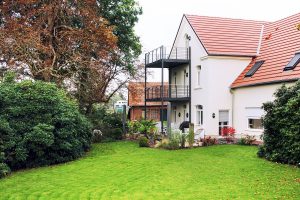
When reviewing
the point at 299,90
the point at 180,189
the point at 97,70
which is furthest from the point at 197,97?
the point at 180,189

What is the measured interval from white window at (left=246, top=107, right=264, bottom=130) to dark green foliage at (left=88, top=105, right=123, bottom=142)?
30.3 ft

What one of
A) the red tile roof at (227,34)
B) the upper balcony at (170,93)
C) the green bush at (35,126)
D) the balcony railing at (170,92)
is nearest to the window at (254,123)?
the red tile roof at (227,34)

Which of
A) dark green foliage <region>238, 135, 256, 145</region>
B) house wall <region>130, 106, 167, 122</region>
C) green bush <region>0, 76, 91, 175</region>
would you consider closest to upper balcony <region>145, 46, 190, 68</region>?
dark green foliage <region>238, 135, 256, 145</region>

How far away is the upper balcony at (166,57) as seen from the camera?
25.6 m

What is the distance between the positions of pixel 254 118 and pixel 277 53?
4.25 meters

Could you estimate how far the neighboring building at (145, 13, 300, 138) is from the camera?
21141 millimetres

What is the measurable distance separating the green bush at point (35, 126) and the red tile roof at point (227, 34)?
11314mm

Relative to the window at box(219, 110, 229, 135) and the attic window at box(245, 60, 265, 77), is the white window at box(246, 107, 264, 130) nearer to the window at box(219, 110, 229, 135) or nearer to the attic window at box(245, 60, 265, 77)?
the window at box(219, 110, 229, 135)

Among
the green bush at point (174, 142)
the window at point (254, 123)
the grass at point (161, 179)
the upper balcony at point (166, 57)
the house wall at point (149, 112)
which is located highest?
the upper balcony at point (166, 57)

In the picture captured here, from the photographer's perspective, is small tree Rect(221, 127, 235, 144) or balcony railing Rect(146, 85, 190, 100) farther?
balcony railing Rect(146, 85, 190, 100)

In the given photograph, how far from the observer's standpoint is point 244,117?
22.6 m

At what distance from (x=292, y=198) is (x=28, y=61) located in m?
16.4

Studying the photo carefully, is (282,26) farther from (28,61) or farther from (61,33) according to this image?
(28,61)

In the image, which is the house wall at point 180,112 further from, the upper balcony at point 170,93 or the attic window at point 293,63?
the attic window at point 293,63
